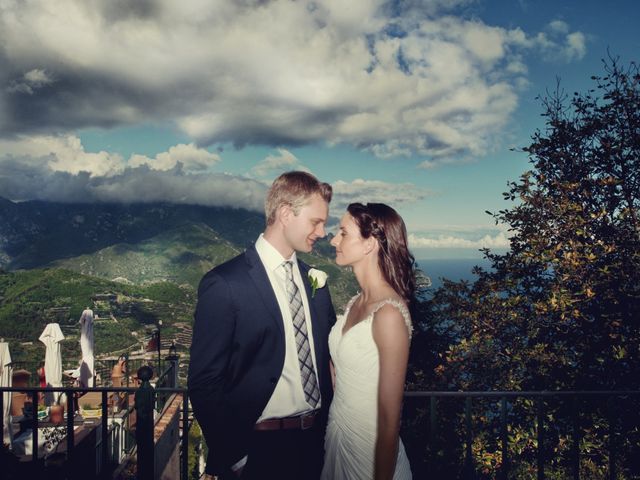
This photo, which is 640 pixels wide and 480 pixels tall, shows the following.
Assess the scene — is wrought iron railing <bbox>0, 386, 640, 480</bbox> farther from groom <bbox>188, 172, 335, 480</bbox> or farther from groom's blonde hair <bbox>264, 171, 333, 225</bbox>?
groom's blonde hair <bbox>264, 171, 333, 225</bbox>

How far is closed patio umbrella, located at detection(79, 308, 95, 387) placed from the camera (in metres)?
12.0

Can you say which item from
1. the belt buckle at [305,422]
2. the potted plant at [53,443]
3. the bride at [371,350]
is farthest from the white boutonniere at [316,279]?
the potted plant at [53,443]

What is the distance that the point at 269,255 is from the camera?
8.29 ft

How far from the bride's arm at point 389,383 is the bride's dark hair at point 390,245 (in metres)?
0.40

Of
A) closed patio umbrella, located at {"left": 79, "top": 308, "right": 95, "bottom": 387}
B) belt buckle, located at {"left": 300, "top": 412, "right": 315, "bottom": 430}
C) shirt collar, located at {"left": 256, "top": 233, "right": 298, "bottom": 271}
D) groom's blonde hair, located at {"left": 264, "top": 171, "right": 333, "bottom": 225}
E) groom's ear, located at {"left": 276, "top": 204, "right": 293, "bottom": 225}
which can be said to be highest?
groom's blonde hair, located at {"left": 264, "top": 171, "right": 333, "bottom": 225}

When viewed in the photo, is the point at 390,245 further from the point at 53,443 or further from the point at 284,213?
the point at 53,443

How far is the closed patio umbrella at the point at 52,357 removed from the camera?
11086 millimetres

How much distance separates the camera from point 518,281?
736 cm

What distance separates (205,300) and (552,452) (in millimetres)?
7292

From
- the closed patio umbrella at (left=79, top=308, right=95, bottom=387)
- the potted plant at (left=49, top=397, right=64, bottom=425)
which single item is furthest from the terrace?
the closed patio umbrella at (left=79, top=308, right=95, bottom=387)

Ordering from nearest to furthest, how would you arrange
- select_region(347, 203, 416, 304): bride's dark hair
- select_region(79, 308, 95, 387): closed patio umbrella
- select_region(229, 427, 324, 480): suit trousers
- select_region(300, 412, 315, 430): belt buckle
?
select_region(229, 427, 324, 480): suit trousers < select_region(300, 412, 315, 430): belt buckle < select_region(347, 203, 416, 304): bride's dark hair < select_region(79, 308, 95, 387): closed patio umbrella

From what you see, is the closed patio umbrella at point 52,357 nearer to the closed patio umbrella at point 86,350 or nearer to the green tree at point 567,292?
the closed patio umbrella at point 86,350

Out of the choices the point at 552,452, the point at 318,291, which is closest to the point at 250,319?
the point at 318,291

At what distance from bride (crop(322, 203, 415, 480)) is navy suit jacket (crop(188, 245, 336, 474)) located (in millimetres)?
466
